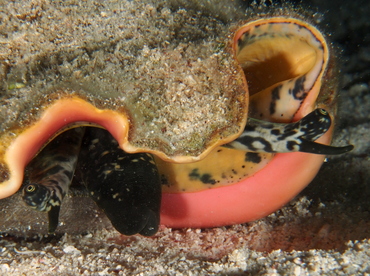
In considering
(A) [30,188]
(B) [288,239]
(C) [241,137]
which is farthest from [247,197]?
(A) [30,188]

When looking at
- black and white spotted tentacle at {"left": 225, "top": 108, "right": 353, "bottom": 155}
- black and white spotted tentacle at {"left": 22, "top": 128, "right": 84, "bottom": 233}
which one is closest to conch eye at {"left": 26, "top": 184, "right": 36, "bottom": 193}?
black and white spotted tentacle at {"left": 22, "top": 128, "right": 84, "bottom": 233}

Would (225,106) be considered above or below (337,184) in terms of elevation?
above

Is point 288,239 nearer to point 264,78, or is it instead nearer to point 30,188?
point 264,78

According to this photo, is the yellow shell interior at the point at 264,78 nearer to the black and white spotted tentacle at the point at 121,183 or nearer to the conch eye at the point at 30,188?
the black and white spotted tentacle at the point at 121,183

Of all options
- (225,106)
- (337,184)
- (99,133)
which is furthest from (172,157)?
(337,184)

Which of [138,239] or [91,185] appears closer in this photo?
[91,185]

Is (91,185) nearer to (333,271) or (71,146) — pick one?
(71,146)

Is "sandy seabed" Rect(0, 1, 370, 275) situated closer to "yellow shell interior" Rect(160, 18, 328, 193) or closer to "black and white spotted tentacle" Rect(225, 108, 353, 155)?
"yellow shell interior" Rect(160, 18, 328, 193)
